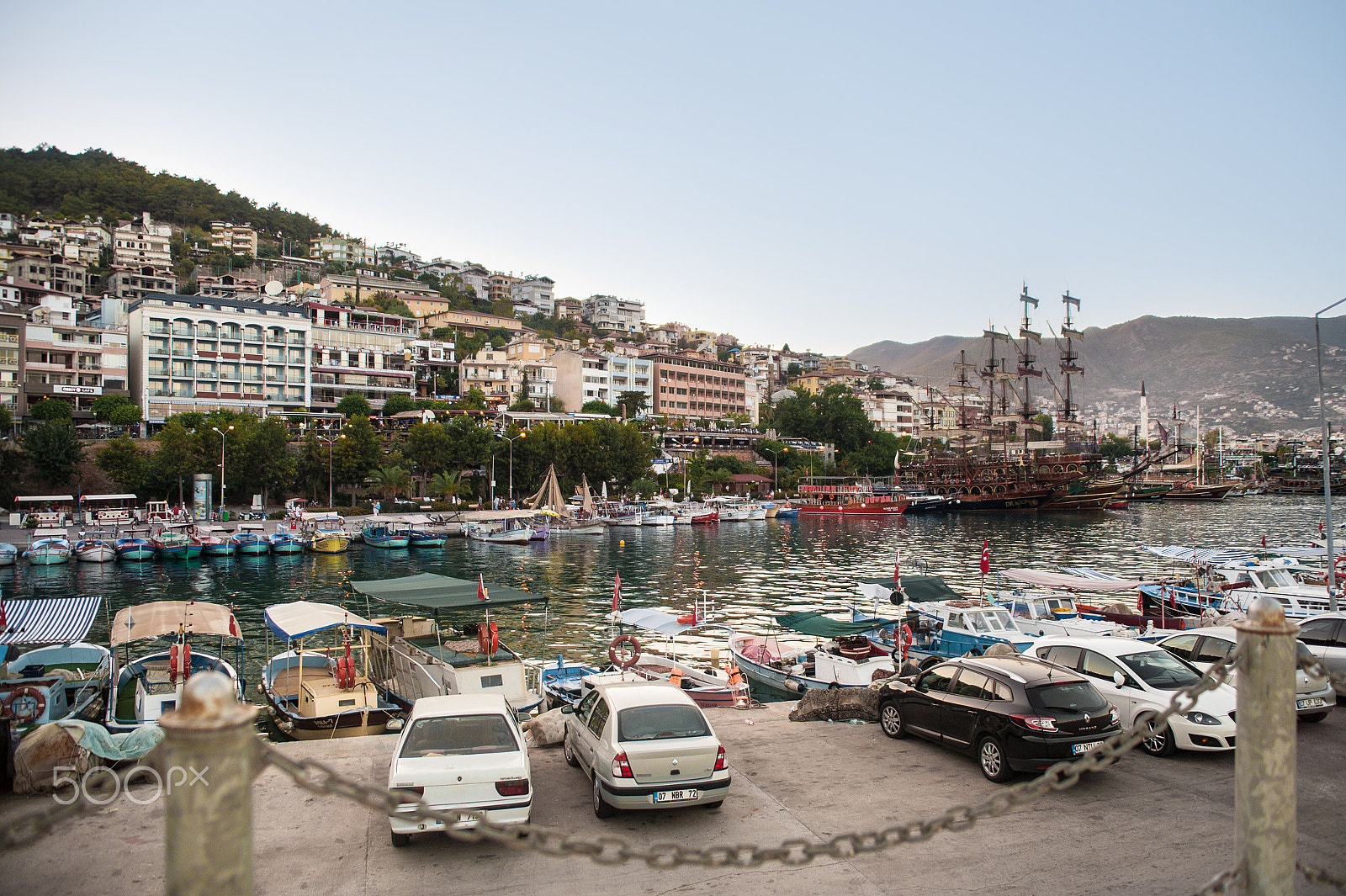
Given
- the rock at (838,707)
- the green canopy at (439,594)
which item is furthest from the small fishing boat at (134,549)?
the rock at (838,707)

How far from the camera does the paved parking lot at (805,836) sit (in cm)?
720

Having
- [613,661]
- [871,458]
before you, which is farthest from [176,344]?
[871,458]

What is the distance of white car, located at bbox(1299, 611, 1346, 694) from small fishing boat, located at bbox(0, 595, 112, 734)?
20923 mm

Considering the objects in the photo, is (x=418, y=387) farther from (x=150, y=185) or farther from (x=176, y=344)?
(x=150, y=185)

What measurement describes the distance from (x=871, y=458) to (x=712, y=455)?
3579cm

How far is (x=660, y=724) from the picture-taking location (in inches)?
358

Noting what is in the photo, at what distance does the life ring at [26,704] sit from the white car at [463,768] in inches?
343

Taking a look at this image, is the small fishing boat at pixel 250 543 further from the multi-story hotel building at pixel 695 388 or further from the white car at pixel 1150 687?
the multi-story hotel building at pixel 695 388

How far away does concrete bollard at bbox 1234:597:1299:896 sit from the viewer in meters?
3.26

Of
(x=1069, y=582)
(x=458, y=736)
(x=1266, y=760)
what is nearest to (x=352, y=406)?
(x=1069, y=582)

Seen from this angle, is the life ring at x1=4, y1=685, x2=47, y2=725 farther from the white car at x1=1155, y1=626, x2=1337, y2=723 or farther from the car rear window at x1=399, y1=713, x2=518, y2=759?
the white car at x1=1155, y1=626, x2=1337, y2=723

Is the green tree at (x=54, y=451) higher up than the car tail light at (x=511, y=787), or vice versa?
the green tree at (x=54, y=451)

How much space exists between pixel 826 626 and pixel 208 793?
1904 cm

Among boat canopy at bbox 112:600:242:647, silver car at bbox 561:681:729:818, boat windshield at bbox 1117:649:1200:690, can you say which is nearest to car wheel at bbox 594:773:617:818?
silver car at bbox 561:681:729:818
